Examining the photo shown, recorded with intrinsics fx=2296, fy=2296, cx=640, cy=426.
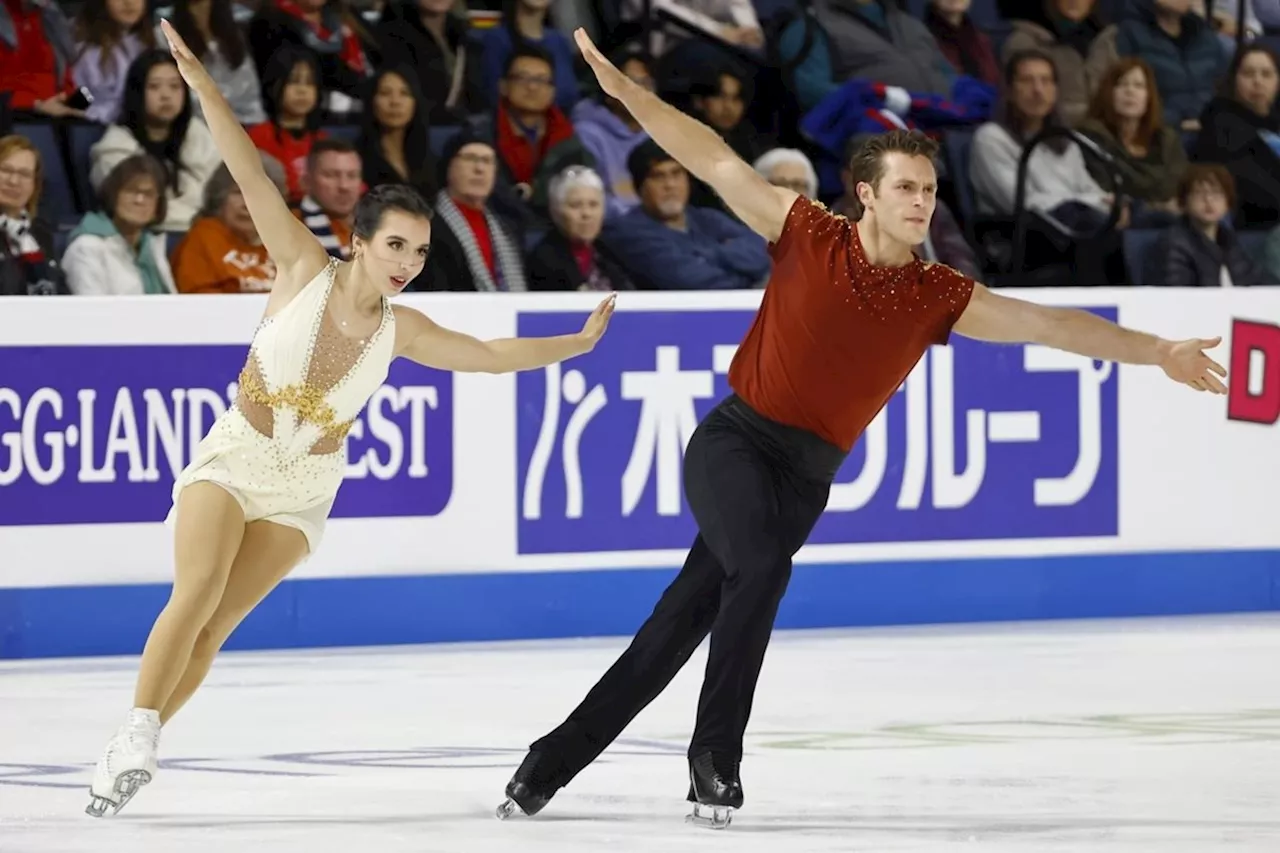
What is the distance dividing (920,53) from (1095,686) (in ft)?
12.9

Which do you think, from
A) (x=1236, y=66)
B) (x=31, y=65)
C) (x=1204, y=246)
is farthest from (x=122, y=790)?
(x=1236, y=66)

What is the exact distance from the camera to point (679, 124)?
4637 millimetres

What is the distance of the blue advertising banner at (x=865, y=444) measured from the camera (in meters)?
7.63

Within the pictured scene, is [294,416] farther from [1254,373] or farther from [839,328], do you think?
[1254,373]

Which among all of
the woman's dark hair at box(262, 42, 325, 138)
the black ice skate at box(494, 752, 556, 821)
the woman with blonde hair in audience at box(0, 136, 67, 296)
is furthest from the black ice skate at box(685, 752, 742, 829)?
the woman's dark hair at box(262, 42, 325, 138)

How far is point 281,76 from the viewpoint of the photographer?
8445 mm

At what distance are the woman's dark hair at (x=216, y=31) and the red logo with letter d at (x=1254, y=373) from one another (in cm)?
378

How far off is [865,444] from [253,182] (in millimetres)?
3547

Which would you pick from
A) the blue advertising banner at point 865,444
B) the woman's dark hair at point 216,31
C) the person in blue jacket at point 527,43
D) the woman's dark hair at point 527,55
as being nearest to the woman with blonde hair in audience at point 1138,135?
the blue advertising banner at point 865,444

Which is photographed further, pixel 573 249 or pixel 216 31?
pixel 216 31

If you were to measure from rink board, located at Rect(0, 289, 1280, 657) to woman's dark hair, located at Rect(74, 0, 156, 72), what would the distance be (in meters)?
1.54

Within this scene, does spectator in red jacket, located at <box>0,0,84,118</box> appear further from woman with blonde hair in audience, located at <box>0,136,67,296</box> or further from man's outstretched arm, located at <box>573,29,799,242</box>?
man's outstretched arm, located at <box>573,29,799,242</box>

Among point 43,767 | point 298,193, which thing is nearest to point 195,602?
point 43,767

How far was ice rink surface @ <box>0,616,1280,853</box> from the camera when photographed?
441cm
